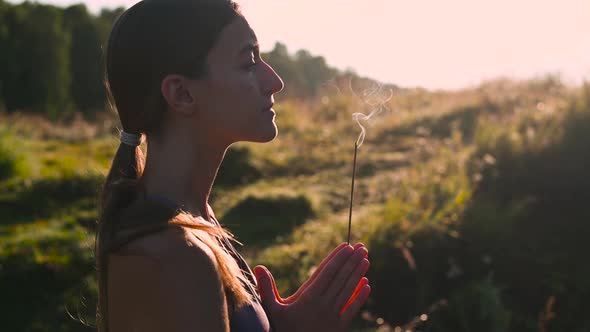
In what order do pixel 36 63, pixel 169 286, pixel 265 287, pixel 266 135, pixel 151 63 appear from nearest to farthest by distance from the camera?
pixel 169 286 → pixel 151 63 → pixel 266 135 → pixel 265 287 → pixel 36 63

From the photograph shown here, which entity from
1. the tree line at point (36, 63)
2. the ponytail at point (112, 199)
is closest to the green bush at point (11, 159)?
the ponytail at point (112, 199)

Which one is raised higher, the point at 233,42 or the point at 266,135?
the point at 233,42

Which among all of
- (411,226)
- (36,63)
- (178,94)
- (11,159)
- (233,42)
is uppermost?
(233,42)

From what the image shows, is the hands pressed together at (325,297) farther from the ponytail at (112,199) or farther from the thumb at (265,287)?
the ponytail at (112,199)

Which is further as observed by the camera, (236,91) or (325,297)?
(325,297)

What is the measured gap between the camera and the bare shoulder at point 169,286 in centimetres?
158

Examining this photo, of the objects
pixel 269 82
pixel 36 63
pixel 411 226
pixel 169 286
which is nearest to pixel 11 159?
pixel 411 226

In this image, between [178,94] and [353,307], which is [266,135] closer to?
[178,94]

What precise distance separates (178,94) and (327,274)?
2.39ft

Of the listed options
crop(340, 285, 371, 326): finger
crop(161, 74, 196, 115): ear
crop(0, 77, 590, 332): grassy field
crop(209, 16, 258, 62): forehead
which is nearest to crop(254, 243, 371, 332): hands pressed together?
crop(340, 285, 371, 326): finger

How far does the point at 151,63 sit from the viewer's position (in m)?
1.84

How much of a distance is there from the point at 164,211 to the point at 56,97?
1145 inches

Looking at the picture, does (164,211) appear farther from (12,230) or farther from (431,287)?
(12,230)

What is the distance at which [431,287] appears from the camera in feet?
17.7
